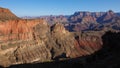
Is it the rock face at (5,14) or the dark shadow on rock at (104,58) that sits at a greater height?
the rock face at (5,14)

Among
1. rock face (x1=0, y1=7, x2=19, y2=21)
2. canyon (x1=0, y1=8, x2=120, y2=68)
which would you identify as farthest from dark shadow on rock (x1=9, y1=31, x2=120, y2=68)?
rock face (x1=0, y1=7, x2=19, y2=21)

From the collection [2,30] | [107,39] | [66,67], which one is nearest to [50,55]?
[2,30]

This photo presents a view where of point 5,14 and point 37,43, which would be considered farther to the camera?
point 5,14

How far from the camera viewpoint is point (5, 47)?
108188 mm

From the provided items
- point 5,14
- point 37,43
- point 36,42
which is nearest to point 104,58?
point 36,42

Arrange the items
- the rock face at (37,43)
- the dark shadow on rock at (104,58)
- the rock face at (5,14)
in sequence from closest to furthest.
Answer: the dark shadow on rock at (104,58) → the rock face at (37,43) → the rock face at (5,14)

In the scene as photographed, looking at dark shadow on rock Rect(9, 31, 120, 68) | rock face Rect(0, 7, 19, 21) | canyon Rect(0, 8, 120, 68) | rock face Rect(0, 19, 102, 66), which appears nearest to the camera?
dark shadow on rock Rect(9, 31, 120, 68)

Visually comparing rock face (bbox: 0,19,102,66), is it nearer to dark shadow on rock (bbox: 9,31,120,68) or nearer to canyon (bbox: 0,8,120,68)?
canyon (bbox: 0,8,120,68)

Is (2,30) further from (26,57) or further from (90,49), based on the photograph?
(90,49)

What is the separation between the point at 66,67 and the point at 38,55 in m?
70.6

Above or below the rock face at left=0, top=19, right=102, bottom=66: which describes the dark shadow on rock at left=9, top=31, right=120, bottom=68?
above

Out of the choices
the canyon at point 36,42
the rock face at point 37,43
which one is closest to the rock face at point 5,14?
the canyon at point 36,42

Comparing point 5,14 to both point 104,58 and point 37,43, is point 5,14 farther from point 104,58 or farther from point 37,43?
point 104,58

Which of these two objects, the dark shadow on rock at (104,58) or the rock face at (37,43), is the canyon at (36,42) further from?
the dark shadow on rock at (104,58)
